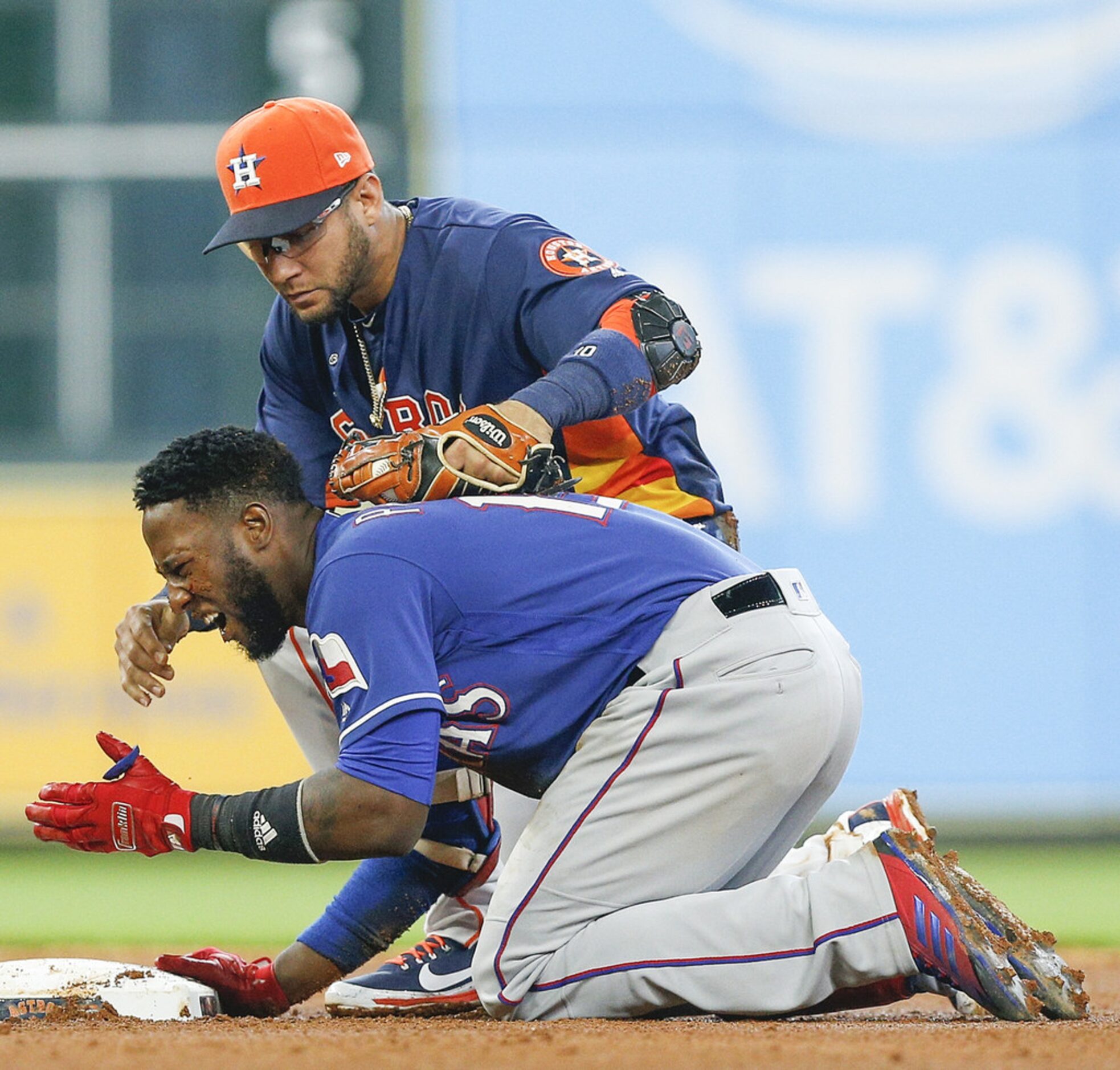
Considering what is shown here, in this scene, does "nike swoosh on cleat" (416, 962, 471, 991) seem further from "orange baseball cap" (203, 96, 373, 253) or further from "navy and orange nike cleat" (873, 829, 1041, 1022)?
"orange baseball cap" (203, 96, 373, 253)

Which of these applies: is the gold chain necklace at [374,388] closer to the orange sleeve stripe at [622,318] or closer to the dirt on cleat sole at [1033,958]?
the orange sleeve stripe at [622,318]

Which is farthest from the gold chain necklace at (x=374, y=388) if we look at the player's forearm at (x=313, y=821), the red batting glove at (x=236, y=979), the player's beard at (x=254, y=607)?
the red batting glove at (x=236, y=979)

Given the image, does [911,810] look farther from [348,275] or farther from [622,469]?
[348,275]

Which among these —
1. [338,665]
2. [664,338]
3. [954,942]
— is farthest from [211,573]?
[954,942]

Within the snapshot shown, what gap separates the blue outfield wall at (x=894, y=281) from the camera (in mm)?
9125

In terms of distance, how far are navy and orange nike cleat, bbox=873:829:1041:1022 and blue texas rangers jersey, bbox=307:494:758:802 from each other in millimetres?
640

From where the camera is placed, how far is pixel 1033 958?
10.3 ft

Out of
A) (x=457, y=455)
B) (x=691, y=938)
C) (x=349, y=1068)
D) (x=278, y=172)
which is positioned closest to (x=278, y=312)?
(x=278, y=172)

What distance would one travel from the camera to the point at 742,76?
9461 mm

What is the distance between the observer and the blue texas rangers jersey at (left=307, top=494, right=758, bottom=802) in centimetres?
303

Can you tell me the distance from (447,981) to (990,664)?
595cm

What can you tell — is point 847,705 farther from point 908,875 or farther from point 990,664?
point 990,664

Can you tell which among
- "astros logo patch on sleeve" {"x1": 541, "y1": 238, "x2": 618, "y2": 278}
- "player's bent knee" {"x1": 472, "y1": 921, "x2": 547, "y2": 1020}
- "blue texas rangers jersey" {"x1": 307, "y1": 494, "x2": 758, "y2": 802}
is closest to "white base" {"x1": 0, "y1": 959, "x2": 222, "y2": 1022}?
"player's bent knee" {"x1": 472, "y1": 921, "x2": 547, "y2": 1020}

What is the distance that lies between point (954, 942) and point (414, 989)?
3.97 ft
